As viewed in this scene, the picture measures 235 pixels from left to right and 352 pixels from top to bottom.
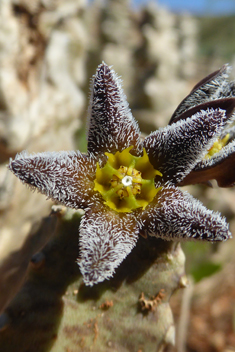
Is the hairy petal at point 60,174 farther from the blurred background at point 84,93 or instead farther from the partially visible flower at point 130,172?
the blurred background at point 84,93

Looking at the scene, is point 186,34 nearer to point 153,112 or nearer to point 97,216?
point 153,112

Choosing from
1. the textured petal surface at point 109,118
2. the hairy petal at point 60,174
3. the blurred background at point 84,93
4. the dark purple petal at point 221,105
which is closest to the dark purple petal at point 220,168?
the dark purple petal at point 221,105

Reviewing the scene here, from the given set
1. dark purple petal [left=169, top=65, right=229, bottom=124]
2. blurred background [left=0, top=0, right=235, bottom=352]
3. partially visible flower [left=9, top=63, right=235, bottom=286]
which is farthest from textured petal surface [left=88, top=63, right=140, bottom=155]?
blurred background [left=0, top=0, right=235, bottom=352]

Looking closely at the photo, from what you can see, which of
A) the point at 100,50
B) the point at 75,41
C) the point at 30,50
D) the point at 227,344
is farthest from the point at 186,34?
the point at 227,344

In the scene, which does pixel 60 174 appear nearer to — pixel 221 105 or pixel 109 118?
pixel 109 118

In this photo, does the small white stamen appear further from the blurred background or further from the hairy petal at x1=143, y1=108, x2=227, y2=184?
the blurred background

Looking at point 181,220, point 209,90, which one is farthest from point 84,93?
point 181,220

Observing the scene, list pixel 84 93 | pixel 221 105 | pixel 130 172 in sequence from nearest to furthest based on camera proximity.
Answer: pixel 221 105 → pixel 130 172 → pixel 84 93
